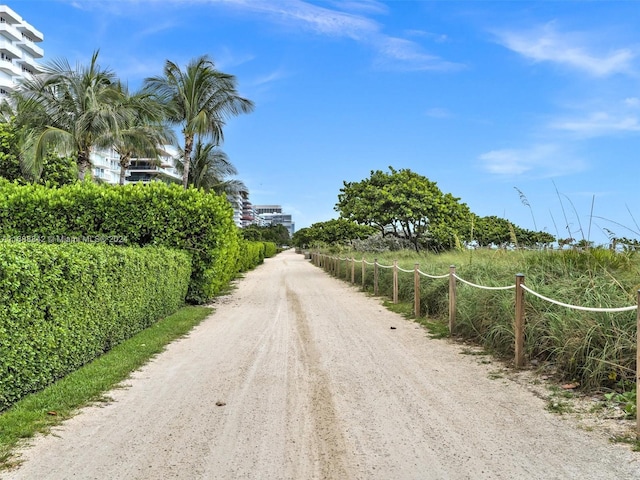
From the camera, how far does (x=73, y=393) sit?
5285 mm

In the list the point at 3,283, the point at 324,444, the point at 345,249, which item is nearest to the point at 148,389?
the point at 3,283

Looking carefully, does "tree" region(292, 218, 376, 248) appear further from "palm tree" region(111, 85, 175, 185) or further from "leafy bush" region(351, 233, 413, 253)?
"palm tree" region(111, 85, 175, 185)

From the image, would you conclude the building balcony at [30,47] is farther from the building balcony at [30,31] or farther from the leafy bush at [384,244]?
the leafy bush at [384,244]

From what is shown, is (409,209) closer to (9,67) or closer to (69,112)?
(69,112)

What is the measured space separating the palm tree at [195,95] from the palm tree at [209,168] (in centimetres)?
847

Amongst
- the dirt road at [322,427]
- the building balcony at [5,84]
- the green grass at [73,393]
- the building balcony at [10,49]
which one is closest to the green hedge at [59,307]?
the green grass at [73,393]

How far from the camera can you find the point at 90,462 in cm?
→ 375

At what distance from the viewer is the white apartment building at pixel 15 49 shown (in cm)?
6288

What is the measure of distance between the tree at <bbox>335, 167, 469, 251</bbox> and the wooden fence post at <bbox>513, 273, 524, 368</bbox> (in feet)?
70.1

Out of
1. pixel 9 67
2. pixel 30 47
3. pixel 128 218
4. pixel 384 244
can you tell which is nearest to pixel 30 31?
pixel 30 47

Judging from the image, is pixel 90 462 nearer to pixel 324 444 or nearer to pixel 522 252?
pixel 324 444

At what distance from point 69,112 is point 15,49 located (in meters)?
56.0

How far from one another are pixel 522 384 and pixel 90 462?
4494 mm

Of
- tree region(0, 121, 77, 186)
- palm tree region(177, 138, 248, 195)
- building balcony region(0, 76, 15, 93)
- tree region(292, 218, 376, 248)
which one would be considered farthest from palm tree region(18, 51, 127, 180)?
building balcony region(0, 76, 15, 93)
